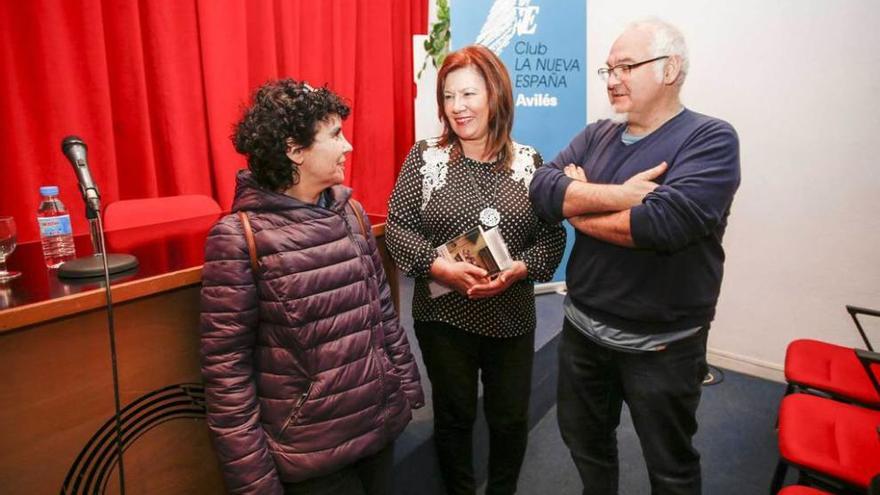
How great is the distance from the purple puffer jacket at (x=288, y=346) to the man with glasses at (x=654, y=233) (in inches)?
26.0

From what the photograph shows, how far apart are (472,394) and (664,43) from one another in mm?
1189

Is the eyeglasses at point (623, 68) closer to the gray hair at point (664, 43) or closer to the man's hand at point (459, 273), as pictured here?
the gray hair at point (664, 43)

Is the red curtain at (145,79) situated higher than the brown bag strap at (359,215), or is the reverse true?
the red curtain at (145,79)

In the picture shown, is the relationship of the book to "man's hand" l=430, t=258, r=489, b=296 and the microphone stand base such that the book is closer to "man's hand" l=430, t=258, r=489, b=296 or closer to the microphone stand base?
"man's hand" l=430, t=258, r=489, b=296

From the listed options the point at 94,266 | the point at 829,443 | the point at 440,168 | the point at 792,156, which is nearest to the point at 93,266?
the point at 94,266

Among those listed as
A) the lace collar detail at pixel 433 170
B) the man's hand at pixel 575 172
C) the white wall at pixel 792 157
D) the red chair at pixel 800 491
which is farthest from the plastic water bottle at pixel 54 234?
the white wall at pixel 792 157

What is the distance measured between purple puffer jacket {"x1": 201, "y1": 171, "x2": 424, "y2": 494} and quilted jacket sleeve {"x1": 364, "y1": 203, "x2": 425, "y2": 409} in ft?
0.44

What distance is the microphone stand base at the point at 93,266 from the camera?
3.97 ft

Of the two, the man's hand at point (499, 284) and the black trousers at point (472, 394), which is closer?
the man's hand at point (499, 284)

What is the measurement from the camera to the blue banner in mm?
3033

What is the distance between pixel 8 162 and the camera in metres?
2.08

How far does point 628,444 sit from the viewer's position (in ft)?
8.11

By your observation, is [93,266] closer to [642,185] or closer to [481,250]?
[481,250]

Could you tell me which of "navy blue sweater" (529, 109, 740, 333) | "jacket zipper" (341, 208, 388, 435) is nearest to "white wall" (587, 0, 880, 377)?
"navy blue sweater" (529, 109, 740, 333)
